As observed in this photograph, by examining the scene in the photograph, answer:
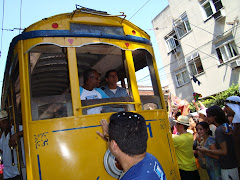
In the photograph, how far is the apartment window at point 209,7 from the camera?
43.0 ft

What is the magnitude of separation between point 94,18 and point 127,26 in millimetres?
563

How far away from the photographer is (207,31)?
44.6 ft

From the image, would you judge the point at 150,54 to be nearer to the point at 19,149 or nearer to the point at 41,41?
the point at 41,41

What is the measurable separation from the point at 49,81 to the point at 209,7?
12.3 metres

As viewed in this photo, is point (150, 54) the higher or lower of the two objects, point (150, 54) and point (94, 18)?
the lower

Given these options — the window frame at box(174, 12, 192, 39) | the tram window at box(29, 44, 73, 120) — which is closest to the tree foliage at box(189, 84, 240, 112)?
the window frame at box(174, 12, 192, 39)

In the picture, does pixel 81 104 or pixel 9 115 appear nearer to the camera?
pixel 81 104

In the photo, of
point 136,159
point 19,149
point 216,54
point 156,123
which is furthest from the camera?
point 216,54

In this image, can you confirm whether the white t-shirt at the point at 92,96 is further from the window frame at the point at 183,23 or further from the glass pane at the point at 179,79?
the glass pane at the point at 179,79

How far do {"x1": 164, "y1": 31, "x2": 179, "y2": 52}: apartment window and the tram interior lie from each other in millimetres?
12530

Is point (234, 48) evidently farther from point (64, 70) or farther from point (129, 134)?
point (129, 134)

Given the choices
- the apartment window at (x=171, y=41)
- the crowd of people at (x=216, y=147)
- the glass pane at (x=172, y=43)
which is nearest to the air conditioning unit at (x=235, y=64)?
the apartment window at (x=171, y=41)

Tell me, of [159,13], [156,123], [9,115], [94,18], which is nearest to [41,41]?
[94,18]

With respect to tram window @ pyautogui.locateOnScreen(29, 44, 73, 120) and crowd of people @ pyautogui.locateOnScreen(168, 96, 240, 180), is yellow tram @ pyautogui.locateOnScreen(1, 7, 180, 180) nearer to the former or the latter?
tram window @ pyautogui.locateOnScreen(29, 44, 73, 120)
